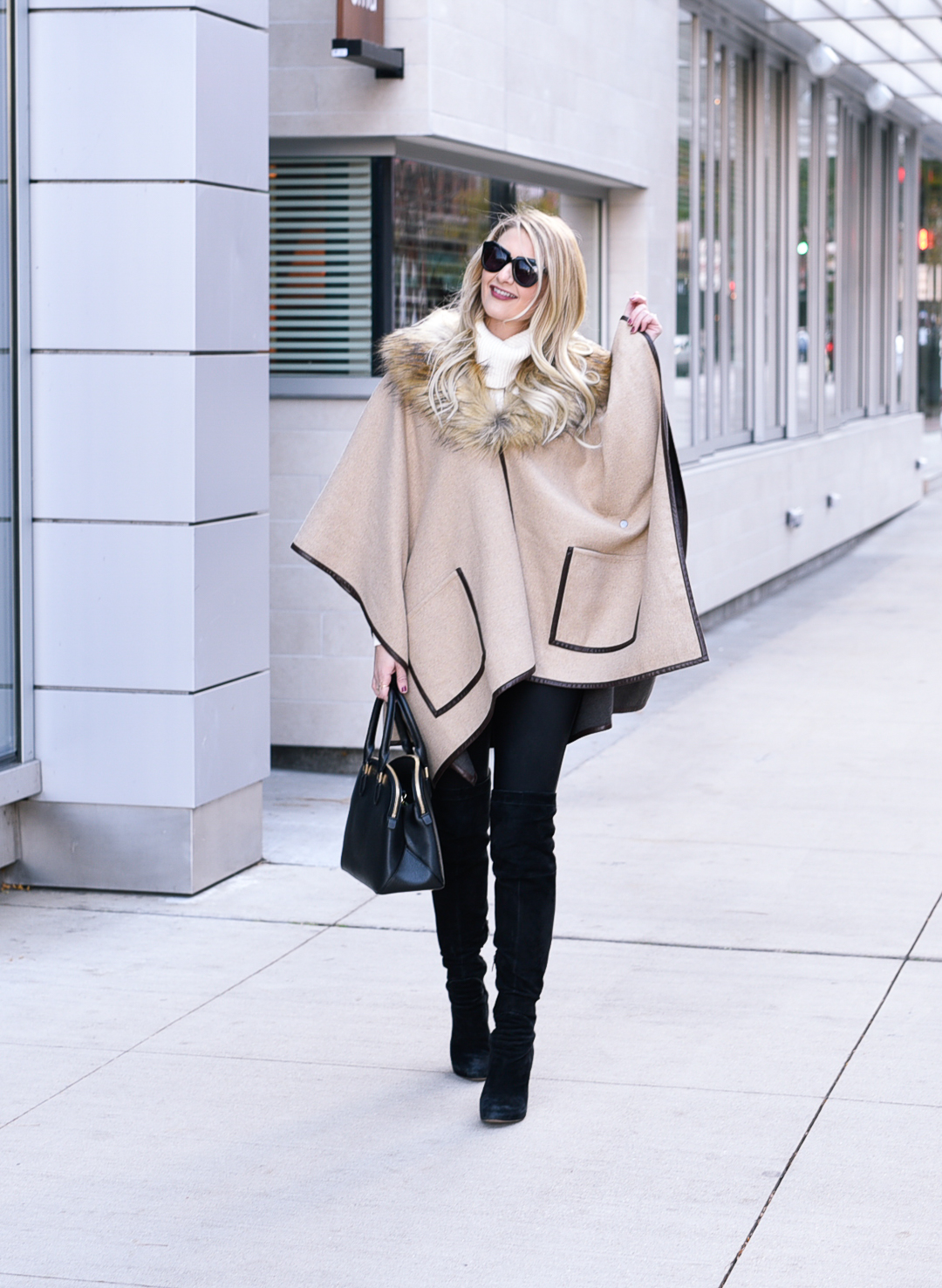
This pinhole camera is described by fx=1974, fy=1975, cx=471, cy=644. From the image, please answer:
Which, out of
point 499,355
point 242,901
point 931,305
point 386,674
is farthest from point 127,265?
point 931,305

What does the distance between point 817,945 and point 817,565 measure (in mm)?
11145

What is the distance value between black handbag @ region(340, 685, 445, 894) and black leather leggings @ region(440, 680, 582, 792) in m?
0.16

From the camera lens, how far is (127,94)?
599cm

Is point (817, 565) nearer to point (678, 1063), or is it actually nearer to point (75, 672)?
point (75, 672)

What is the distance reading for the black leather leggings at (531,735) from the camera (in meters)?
4.25

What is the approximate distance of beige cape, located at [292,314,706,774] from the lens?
425 cm

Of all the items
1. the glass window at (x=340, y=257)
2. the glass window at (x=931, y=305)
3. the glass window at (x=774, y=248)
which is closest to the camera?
the glass window at (x=340, y=257)

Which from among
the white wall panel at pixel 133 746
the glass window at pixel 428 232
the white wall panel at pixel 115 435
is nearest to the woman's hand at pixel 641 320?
the white wall panel at pixel 115 435

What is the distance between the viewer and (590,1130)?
13.9 ft

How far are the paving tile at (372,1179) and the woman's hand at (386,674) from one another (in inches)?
36.3

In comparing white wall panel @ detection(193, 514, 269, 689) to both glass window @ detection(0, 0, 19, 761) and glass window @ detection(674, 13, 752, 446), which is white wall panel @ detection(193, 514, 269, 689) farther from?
glass window @ detection(674, 13, 752, 446)

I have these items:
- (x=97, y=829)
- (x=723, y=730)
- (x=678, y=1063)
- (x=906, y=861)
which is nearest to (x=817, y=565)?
(x=723, y=730)

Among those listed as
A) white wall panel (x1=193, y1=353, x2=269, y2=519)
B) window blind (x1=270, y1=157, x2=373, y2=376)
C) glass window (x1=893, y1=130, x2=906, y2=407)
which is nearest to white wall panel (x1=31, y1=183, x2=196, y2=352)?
white wall panel (x1=193, y1=353, x2=269, y2=519)

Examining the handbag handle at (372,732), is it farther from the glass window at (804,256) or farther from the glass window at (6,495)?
the glass window at (804,256)
